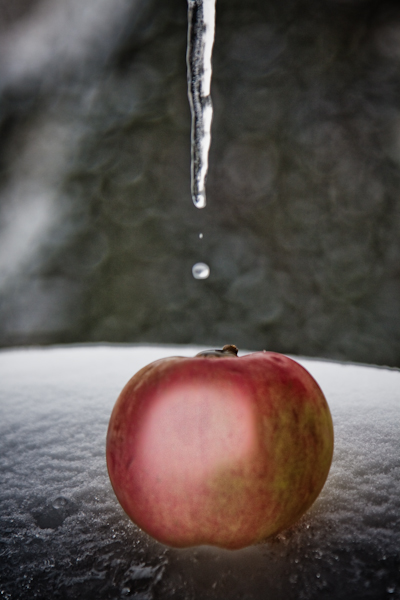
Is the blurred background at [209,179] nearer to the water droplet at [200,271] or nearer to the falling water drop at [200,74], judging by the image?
the water droplet at [200,271]

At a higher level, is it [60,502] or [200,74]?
[200,74]

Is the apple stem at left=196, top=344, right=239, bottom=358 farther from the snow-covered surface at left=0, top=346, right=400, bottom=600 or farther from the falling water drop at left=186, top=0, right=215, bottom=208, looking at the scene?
the falling water drop at left=186, top=0, right=215, bottom=208

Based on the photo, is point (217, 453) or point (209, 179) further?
point (209, 179)

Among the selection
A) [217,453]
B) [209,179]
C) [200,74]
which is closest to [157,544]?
[217,453]

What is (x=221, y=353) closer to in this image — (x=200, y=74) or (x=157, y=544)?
(x=157, y=544)

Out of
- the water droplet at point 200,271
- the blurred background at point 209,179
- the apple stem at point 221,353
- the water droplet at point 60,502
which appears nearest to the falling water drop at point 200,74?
the apple stem at point 221,353

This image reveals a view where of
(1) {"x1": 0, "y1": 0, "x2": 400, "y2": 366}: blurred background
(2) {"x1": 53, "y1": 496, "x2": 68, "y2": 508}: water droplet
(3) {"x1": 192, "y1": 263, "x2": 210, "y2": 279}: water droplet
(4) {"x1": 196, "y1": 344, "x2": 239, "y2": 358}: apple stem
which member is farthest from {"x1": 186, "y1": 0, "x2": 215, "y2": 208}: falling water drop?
(1) {"x1": 0, "y1": 0, "x2": 400, "y2": 366}: blurred background

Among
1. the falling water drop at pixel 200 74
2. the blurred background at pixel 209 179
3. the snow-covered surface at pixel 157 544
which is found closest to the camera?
the snow-covered surface at pixel 157 544
